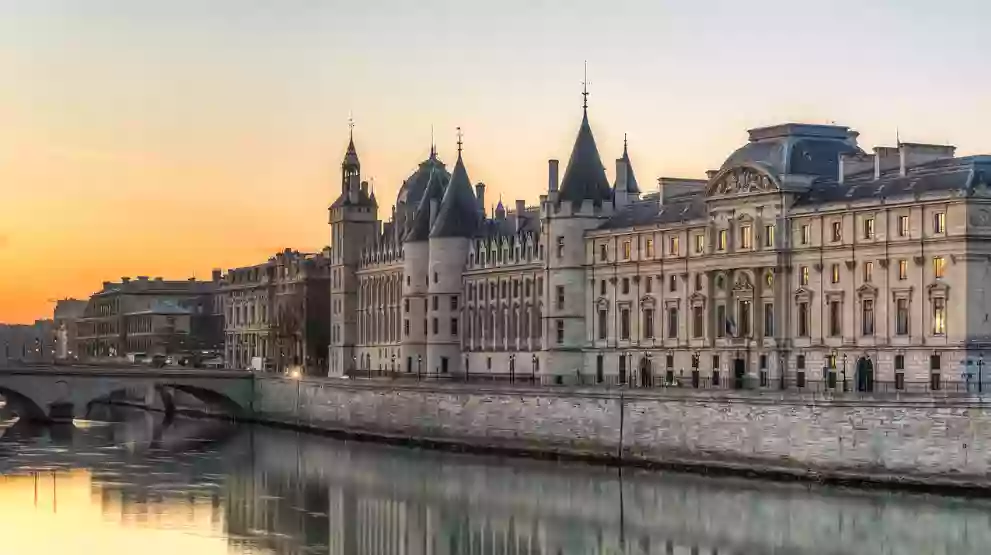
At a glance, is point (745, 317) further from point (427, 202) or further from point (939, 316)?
point (427, 202)

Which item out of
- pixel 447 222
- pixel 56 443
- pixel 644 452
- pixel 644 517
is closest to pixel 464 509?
pixel 644 517

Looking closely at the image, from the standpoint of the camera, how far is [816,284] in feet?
287

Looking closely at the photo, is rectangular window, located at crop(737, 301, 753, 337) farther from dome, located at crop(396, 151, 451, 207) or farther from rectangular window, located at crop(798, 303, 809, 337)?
dome, located at crop(396, 151, 451, 207)

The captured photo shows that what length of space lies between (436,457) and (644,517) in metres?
25.6

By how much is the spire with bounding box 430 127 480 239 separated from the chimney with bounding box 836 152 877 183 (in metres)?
37.9

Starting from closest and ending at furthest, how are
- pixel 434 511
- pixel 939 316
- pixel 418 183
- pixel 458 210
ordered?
pixel 434 511 → pixel 939 316 → pixel 458 210 → pixel 418 183

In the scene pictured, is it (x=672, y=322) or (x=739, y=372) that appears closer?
(x=739, y=372)

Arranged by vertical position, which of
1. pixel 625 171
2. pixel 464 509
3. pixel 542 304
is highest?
pixel 625 171

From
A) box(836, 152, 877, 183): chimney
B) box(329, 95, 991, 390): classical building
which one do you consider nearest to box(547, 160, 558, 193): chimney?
box(329, 95, 991, 390): classical building

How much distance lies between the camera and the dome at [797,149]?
295 feet

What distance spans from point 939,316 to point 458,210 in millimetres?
48535

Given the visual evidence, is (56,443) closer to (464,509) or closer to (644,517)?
(464,509)

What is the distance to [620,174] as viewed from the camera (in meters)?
113

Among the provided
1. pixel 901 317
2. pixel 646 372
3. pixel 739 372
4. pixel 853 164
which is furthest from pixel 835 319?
pixel 646 372
